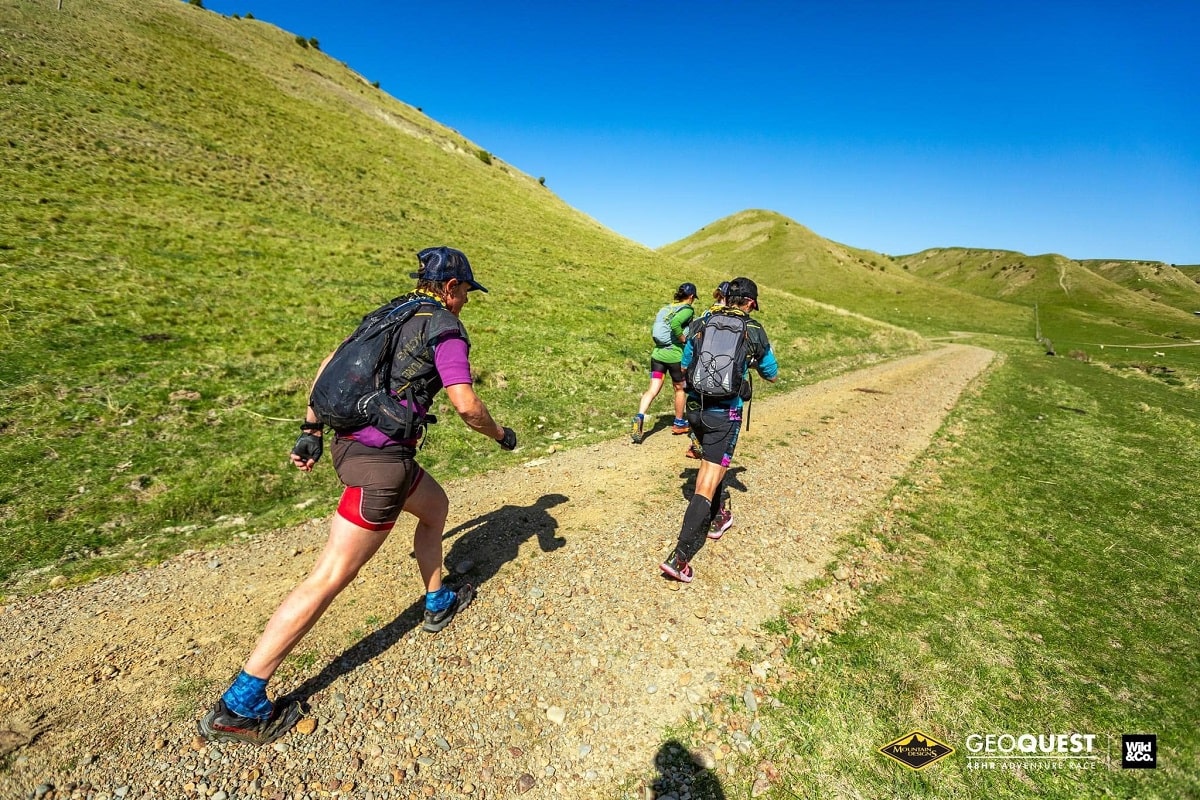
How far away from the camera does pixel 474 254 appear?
29.5m

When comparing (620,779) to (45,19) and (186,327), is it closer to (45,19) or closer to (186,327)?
(186,327)

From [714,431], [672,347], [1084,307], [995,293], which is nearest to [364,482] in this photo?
[714,431]

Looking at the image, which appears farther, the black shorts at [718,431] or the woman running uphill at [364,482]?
the black shorts at [718,431]

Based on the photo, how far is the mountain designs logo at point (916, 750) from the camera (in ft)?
11.6

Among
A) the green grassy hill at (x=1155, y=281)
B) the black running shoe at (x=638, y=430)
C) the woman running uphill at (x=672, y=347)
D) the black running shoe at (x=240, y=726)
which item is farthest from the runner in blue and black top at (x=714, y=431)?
the green grassy hill at (x=1155, y=281)

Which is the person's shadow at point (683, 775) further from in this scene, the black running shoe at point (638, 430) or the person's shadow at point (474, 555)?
the black running shoe at point (638, 430)

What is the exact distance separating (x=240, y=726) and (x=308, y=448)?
211 centimetres

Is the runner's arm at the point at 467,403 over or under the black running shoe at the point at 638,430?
over

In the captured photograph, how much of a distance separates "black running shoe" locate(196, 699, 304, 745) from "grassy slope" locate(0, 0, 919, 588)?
3.84 m

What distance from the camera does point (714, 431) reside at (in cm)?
580

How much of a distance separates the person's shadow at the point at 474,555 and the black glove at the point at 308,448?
6.11 feet

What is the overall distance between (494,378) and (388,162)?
39.4 m

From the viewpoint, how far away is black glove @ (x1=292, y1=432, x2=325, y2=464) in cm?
414

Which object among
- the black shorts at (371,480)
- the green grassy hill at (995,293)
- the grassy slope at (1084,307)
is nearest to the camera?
the black shorts at (371,480)
